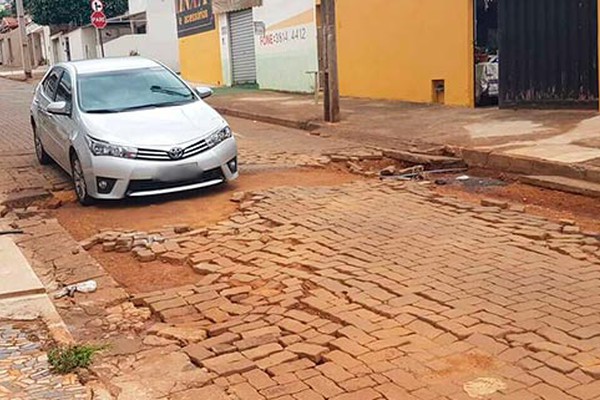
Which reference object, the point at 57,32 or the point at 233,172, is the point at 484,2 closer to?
the point at 233,172

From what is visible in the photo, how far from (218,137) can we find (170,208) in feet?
3.52

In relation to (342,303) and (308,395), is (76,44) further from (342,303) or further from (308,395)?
(308,395)

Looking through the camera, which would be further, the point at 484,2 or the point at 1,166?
the point at 484,2

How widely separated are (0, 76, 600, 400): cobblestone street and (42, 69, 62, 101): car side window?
286cm

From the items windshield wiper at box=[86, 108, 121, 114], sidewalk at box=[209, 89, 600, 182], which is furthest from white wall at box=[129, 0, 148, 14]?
windshield wiper at box=[86, 108, 121, 114]

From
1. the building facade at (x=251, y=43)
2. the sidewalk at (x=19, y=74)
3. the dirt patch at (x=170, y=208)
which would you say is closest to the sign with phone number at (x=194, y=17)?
the building facade at (x=251, y=43)

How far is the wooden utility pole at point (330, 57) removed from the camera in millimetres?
13969

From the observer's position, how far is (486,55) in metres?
15.5

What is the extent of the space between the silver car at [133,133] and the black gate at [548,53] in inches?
251

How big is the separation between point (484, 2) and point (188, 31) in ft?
58.0

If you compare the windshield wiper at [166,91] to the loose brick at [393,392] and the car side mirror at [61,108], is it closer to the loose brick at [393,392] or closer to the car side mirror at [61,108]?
the car side mirror at [61,108]

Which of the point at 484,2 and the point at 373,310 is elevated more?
the point at 484,2

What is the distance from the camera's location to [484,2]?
1530cm

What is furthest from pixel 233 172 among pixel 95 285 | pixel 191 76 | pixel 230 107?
pixel 191 76
